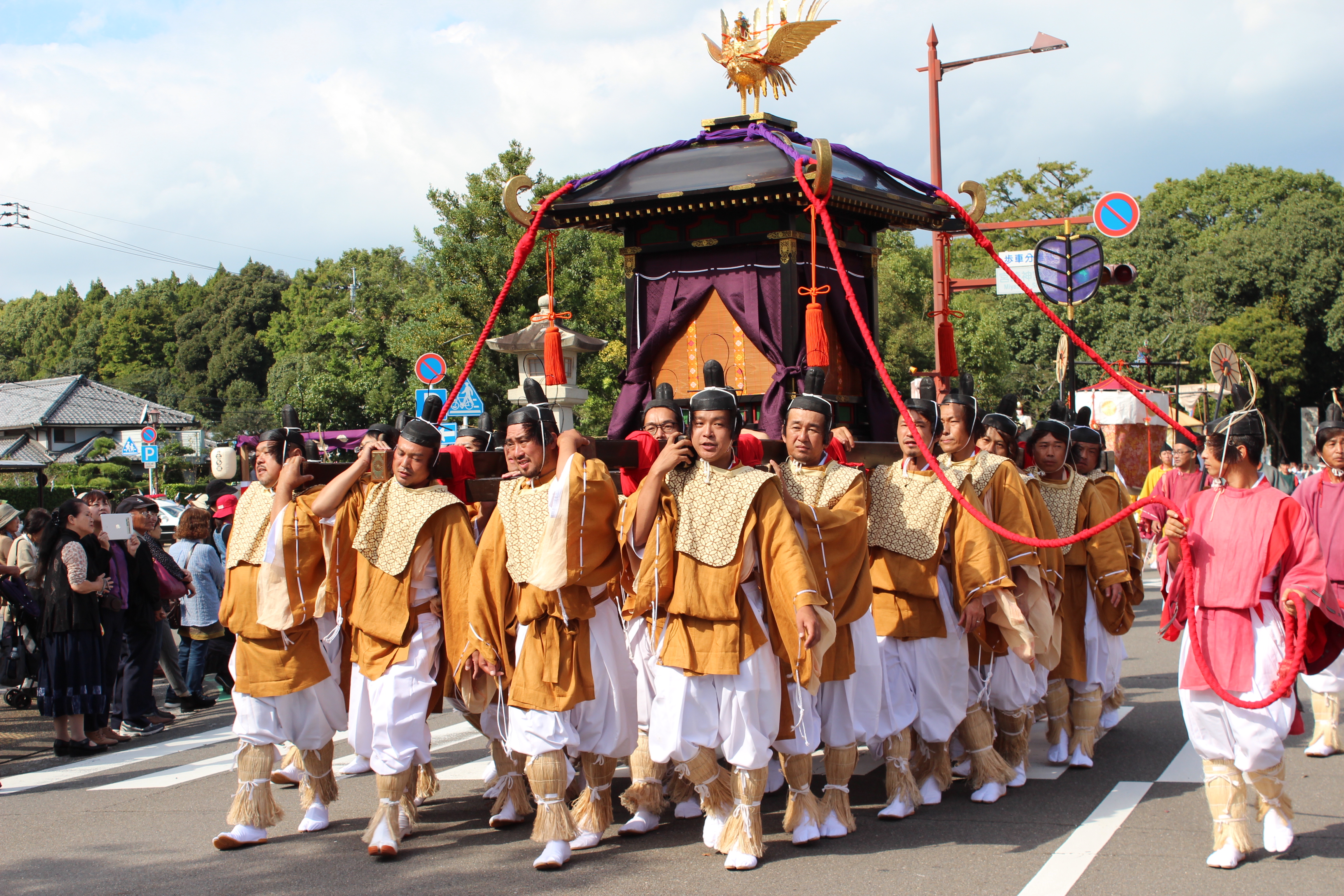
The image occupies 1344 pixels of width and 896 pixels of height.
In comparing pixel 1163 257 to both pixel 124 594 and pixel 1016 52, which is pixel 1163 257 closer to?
pixel 1016 52

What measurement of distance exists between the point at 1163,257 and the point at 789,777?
132ft

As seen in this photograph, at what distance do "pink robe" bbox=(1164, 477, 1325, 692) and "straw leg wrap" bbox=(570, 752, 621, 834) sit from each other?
7.84 ft

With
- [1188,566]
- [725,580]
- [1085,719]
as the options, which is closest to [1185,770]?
[1085,719]

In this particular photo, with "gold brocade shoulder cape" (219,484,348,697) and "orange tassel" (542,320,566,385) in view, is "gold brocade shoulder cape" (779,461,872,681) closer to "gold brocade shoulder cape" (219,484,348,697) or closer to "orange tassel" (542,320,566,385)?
"gold brocade shoulder cape" (219,484,348,697)

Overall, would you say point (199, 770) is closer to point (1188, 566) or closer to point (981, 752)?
point (981, 752)

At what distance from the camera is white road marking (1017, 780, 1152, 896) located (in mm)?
4176

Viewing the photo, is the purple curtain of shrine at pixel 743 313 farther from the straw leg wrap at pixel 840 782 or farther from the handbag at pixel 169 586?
the handbag at pixel 169 586

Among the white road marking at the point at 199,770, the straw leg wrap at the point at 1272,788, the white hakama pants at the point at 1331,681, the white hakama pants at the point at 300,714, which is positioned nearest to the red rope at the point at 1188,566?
the straw leg wrap at the point at 1272,788

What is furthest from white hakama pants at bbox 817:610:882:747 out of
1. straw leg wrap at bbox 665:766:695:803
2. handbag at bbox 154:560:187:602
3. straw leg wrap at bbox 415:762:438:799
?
handbag at bbox 154:560:187:602

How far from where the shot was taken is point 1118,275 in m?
10.9

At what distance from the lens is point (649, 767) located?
17.0 feet

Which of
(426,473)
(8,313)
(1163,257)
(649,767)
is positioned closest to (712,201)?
(426,473)

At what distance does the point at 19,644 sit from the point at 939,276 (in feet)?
27.8

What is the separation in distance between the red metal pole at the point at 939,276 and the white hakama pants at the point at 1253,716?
7.21ft
